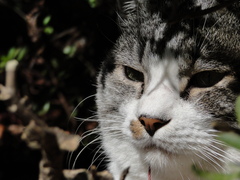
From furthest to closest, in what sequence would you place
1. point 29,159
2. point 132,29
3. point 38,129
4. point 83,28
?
1. point 29,159
2. point 83,28
3. point 132,29
4. point 38,129

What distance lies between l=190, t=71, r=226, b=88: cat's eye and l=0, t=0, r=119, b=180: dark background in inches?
38.1

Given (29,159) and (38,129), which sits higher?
(38,129)

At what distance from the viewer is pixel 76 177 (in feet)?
4.03

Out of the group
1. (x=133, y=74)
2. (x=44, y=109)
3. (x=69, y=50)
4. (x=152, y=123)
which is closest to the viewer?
(x=152, y=123)

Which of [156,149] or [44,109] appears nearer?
[156,149]

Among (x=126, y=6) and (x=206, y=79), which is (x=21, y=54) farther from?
(x=206, y=79)

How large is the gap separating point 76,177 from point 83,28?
186 cm

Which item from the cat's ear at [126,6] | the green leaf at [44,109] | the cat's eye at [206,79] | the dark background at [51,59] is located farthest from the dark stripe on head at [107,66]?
the green leaf at [44,109]

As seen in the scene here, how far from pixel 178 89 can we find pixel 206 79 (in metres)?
0.15

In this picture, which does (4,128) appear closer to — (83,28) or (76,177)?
(83,28)

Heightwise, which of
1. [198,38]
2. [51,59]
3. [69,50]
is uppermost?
[198,38]

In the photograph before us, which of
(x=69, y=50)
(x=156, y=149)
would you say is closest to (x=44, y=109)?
(x=69, y=50)

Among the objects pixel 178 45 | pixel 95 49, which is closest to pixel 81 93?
pixel 95 49

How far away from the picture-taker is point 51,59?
9.74 ft
